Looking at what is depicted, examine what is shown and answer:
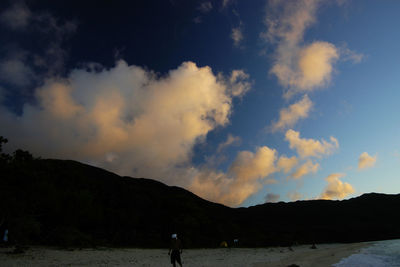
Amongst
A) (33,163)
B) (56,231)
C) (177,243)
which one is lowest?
(177,243)

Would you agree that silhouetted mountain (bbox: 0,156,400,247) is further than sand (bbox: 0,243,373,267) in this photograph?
Yes

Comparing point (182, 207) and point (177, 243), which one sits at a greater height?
point (182, 207)

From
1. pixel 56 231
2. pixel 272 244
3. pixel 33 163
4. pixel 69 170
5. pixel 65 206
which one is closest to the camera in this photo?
pixel 33 163

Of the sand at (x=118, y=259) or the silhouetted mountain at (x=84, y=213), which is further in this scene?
the silhouetted mountain at (x=84, y=213)

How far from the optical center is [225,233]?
7088 centimetres

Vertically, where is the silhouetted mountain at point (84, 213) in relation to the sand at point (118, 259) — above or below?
above

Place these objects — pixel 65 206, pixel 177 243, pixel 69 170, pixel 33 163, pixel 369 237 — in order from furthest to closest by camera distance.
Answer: pixel 369 237, pixel 69 170, pixel 65 206, pixel 33 163, pixel 177 243

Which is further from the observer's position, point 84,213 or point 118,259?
point 84,213

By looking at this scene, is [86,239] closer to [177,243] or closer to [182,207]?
[177,243]

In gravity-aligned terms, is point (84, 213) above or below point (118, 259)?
above

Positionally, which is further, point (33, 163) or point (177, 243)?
point (33, 163)

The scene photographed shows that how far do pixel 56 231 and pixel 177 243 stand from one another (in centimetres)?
2698

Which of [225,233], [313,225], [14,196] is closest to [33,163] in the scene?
[14,196]

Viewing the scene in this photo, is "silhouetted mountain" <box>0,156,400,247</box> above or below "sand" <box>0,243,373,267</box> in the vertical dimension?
above
